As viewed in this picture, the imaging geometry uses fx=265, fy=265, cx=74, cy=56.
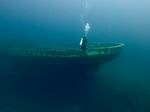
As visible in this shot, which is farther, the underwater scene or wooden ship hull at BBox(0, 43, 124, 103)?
wooden ship hull at BBox(0, 43, 124, 103)

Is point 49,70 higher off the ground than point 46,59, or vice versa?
point 46,59

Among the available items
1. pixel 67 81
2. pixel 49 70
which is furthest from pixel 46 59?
pixel 67 81

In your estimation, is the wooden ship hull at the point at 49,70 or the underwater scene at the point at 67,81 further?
the wooden ship hull at the point at 49,70

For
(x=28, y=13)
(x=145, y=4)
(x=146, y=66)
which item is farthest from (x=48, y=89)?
(x=145, y=4)

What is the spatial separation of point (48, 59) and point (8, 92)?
2.75 metres

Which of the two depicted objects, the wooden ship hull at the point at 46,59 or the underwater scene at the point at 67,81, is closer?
the underwater scene at the point at 67,81

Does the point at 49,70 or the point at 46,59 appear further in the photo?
the point at 49,70

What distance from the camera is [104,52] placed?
1426 cm

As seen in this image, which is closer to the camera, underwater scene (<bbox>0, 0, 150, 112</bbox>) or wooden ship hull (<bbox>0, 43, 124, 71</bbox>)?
underwater scene (<bbox>0, 0, 150, 112</bbox>)

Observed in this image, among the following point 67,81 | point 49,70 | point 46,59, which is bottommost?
point 67,81

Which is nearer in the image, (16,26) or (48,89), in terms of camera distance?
(48,89)

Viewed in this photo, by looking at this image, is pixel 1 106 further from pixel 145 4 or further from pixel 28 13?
pixel 145 4

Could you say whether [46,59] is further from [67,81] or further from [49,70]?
[67,81]

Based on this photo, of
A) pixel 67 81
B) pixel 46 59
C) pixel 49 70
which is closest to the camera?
pixel 46 59
